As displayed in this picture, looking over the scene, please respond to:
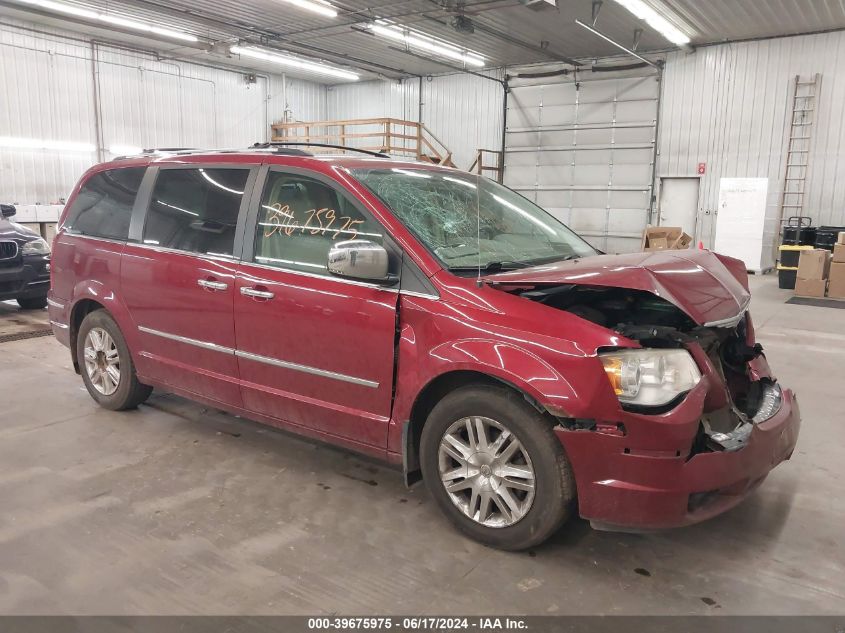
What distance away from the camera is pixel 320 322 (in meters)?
2.81

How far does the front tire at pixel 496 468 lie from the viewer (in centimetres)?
231

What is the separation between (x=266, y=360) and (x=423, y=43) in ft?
42.2

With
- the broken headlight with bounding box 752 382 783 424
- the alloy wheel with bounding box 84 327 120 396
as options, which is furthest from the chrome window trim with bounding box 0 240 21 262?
the broken headlight with bounding box 752 382 783 424

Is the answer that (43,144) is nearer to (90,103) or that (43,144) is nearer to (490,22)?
(90,103)

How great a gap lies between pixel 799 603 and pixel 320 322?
216 centimetres

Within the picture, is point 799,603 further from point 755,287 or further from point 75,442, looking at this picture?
point 755,287

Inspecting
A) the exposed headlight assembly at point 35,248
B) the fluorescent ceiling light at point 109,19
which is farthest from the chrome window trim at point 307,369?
the fluorescent ceiling light at point 109,19

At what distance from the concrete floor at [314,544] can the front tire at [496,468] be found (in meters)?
0.13

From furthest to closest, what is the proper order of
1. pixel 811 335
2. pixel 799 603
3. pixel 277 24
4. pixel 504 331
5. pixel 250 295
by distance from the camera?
pixel 277 24
pixel 811 335
pixel 250 295
pixel 504 331
pixel 799 603

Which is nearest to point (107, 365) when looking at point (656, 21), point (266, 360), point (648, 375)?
point (266, 360)

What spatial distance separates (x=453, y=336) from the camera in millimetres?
2461

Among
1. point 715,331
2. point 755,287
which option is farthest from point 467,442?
point 755,287

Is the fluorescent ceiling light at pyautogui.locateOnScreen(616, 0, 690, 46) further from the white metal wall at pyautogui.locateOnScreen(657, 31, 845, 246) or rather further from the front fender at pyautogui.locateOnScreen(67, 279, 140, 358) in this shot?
the front fender at pyautogui.locateOnScreen(67, 279, 140, 358)

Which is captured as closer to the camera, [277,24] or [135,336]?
[135,336]
